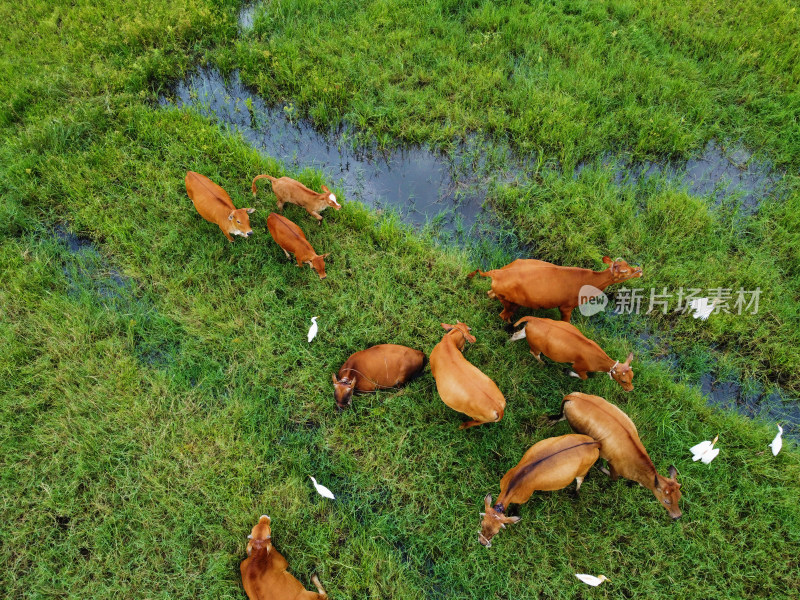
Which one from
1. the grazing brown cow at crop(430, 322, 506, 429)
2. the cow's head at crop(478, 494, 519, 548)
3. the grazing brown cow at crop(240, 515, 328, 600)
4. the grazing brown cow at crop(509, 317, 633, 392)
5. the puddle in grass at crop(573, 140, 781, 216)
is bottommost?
the grazing brown cow at crop(240, 515, 328, 600)

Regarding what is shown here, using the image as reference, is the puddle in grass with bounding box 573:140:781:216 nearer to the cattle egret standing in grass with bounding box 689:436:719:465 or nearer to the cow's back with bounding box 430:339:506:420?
the cattle egret standing in grass with bounding box 689:436:719:465

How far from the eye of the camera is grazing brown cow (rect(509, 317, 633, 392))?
404cm

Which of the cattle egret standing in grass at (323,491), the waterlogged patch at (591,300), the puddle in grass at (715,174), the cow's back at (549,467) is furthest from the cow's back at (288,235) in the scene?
the puddle in grass at (715,174)

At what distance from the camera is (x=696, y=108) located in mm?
6062

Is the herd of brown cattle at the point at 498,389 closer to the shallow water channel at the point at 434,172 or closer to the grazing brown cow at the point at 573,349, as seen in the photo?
the grazing brown cow at the point at 573,349

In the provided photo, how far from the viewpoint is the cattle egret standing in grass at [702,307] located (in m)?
4.72

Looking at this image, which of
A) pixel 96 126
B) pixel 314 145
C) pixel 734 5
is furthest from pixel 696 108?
pixel 96 126

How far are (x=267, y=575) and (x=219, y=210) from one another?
3.49 m

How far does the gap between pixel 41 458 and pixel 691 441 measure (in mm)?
5620

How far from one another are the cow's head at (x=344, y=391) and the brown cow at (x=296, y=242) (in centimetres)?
126

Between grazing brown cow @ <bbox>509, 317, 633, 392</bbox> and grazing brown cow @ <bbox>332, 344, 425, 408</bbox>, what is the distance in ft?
3.72

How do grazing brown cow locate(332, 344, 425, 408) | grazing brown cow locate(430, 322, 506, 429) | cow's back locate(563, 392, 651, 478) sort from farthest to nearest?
grazing brown cow locate(332, 344, 425, 408) < grazing brown cow locate(430, 322, 506, 429) < cow's back locate(563, 392, 651, 478)

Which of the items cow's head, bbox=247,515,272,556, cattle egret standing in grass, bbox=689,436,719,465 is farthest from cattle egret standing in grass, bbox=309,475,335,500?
cattle egret standing in grass, bbox=689,436,719,465

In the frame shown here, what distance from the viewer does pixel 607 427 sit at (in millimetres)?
3713
